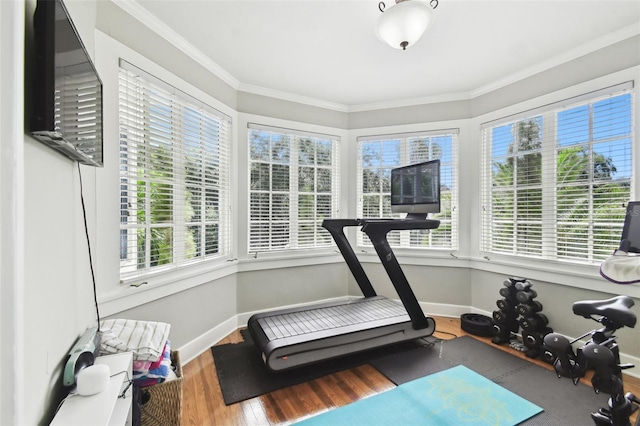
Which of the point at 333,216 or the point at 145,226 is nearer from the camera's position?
the point at 145,226

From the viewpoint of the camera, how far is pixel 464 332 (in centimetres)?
322

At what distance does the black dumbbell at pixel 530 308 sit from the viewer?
2.72 metres

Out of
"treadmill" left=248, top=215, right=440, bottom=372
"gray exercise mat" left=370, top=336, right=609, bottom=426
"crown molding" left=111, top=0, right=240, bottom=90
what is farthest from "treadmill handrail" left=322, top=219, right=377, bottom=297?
"crown molding" left=111, top=0, right=240, bottom=90

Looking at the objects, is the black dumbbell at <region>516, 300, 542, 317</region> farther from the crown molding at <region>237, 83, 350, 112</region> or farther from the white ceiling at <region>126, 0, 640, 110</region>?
the crown molding at <region>237, 83, 350, 112</region>

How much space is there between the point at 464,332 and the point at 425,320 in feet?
2.25

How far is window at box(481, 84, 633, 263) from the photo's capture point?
2465 millimetres

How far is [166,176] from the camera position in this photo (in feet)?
7.85

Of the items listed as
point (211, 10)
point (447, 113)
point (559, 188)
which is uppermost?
point (211, 10)

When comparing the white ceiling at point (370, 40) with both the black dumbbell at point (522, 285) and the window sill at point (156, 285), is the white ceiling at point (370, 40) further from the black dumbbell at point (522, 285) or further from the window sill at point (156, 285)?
the black dumbbell at point (522, 285)

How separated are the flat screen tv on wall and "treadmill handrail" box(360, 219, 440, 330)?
2.08m

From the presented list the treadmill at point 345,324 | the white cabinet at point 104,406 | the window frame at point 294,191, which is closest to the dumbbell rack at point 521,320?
the treadmill at point 345,324

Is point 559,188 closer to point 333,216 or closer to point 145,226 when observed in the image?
point 333,216

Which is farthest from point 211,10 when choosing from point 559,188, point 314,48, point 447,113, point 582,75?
point 559,188

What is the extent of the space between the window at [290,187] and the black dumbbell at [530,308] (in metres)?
2.20
